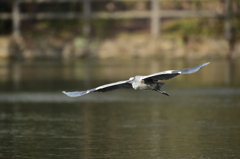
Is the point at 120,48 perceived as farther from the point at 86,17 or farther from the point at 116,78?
the point at 116,78

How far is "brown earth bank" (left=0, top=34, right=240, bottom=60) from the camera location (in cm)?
4822

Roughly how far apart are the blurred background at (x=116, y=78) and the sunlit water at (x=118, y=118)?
0.09ft

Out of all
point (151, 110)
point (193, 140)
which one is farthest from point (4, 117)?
point (193, 140)

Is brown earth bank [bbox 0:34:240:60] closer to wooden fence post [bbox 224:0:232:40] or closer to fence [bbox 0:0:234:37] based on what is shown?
wooden fence post [bbox 224:0:232:40]

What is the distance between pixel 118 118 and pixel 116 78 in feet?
41.8

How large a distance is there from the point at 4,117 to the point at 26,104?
12.7ft

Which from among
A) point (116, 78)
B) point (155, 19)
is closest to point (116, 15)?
point (155, 19)

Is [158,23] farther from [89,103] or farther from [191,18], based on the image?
[89,103]

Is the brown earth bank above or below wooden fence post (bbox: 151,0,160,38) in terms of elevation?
below

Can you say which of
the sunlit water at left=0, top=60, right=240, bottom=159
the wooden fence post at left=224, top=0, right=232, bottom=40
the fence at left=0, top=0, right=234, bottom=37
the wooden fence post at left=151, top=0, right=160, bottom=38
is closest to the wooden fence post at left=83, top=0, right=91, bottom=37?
the fence at left=0, top=0, right=234, bottom=37

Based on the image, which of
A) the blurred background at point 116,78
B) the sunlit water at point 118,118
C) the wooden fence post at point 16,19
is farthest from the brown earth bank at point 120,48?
the sunlit water at point 118,118

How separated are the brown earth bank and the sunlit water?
34.5 feet

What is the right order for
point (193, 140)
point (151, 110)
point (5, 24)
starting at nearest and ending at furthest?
point (193, 140) < point (151, 110) < point (5, 24)

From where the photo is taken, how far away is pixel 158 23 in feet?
163
